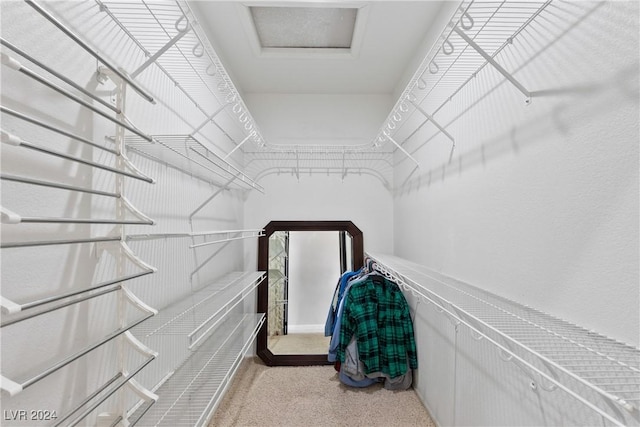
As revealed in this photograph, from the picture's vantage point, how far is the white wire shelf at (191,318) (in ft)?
3.44

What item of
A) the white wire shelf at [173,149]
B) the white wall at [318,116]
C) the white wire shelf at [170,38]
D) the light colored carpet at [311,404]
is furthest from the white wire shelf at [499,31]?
the light colored carpet at [311,404]

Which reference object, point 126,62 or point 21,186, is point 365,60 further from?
point 21,186

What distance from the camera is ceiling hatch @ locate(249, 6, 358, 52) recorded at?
1.67 meters

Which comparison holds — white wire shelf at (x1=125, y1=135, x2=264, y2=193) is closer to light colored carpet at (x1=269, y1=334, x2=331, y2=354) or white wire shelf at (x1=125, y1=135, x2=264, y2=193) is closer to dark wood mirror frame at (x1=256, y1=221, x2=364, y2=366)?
dark wood mirror frame at (x1=256, y1=221, x2=364, y2=366)

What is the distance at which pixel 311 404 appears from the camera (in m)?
1.85

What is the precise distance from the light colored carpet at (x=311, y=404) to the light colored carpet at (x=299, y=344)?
0.24 metres

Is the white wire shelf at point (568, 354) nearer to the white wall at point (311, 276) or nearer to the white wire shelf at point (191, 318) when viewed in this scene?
the white wire shelf at point (191, 318)

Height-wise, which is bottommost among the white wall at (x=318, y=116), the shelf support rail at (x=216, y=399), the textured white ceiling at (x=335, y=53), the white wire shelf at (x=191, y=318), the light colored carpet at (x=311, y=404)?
the light colored carpet at (x=311, y=404)

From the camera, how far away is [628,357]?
0.60 meters

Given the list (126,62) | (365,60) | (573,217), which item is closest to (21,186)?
(126,62)

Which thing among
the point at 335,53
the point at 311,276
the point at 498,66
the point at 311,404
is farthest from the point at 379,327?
the point at 335,53

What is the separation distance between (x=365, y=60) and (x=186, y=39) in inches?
50.8

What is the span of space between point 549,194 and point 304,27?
5.43 ft

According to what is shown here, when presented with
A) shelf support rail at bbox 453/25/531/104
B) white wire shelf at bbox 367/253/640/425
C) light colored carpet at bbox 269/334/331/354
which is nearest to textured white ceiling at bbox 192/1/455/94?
shelf support rail at bbox 453/25/531/104
